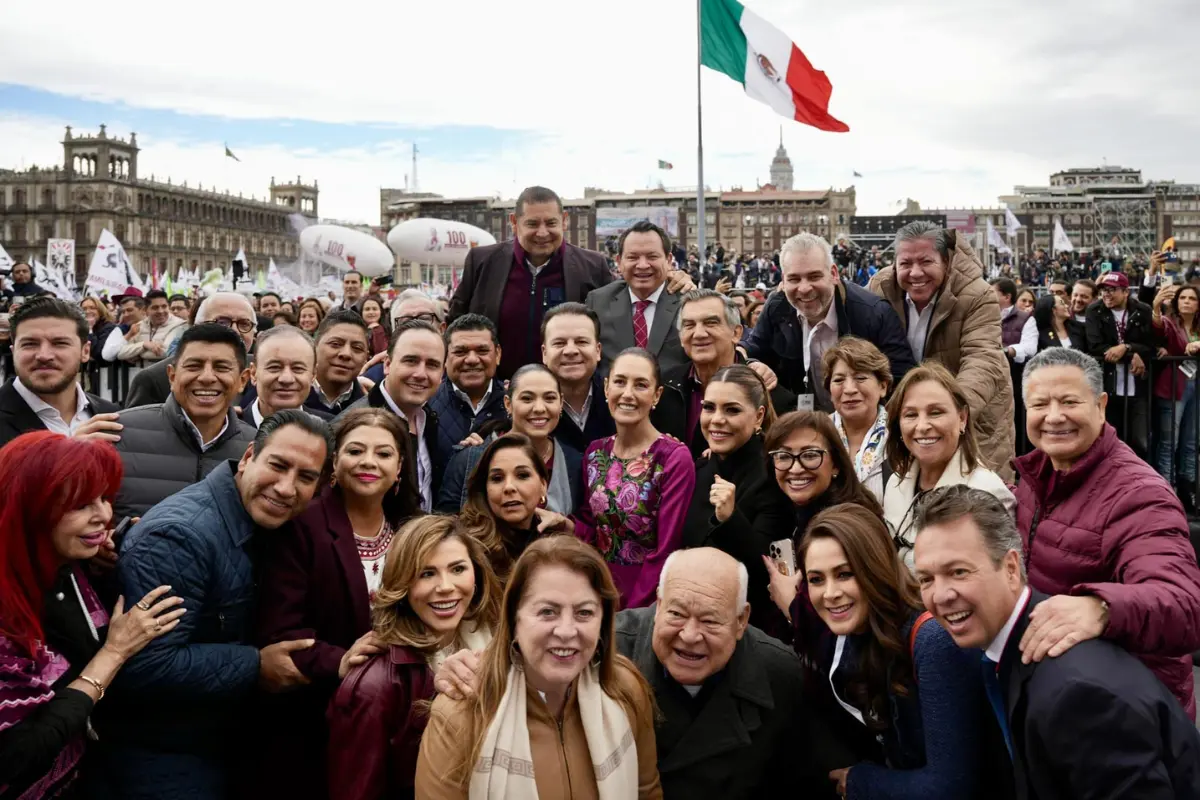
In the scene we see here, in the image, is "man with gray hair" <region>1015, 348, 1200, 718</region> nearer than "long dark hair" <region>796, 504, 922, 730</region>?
Yes

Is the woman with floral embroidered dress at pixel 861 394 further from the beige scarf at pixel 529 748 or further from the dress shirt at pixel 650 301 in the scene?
the beige scarf at pixel 529 748

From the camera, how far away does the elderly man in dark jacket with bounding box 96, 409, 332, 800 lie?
3043mm

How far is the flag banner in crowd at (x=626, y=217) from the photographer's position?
84.9 meters

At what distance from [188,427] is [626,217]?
84735 mm

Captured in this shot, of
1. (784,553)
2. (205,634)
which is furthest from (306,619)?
(784,553)

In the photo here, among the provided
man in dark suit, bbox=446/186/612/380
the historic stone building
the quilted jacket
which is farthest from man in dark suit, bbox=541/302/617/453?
the historic stone building

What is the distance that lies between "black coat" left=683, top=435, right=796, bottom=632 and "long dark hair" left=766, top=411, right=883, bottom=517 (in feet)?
0.77

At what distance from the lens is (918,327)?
4965 millimetres

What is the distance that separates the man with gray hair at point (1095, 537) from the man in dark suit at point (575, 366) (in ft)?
6.23

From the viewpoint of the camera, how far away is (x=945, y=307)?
4828 mm

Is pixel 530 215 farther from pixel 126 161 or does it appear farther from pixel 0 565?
pixel 126 161

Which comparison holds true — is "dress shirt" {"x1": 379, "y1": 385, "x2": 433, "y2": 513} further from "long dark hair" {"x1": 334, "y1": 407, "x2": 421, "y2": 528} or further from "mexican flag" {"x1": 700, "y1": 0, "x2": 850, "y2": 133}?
"mexican flag" {"x1": 700, "y1": 0, "x2": 850, "y2": 133}

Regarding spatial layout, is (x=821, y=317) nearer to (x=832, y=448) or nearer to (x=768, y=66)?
(x=832, y=448)

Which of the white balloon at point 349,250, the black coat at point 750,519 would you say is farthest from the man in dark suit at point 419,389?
the white balloon at point 349,250
